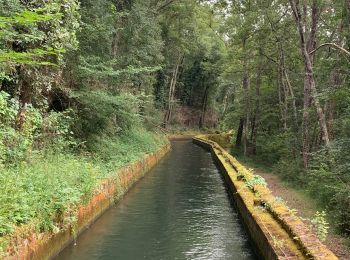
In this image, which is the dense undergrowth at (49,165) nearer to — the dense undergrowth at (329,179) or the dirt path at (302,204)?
the dirt path at (302,204)

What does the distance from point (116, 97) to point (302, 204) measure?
7643mm

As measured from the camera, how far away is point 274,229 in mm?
8672

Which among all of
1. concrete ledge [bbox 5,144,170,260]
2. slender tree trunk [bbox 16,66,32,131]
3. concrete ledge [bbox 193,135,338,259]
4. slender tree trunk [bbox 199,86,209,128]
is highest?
slender tree trunk [bbox 199,86,209,128]

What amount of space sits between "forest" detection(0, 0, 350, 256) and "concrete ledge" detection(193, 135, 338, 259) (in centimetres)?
163

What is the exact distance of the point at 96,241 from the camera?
9.91 m

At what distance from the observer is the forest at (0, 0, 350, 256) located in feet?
28.8

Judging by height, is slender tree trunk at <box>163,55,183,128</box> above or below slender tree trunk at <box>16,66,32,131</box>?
above

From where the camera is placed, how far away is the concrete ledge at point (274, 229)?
7.12m

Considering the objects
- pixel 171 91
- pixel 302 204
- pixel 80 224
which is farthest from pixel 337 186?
pixel 171 91

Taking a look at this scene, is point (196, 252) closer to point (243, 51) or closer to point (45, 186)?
point (45, 186)

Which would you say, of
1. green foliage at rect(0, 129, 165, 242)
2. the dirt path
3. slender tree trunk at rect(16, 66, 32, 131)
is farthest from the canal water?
slender tree trunk at rect(16, 66, 32, 131)

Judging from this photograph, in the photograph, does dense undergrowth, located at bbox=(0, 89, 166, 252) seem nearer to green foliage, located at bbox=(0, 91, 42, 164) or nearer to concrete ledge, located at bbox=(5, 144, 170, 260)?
green foliage, located at bbox=(0, 91, 42, 164)

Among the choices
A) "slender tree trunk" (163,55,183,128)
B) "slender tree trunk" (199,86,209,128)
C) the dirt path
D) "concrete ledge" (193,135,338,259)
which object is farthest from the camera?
"slender tree trunk" (199,86,209,128)

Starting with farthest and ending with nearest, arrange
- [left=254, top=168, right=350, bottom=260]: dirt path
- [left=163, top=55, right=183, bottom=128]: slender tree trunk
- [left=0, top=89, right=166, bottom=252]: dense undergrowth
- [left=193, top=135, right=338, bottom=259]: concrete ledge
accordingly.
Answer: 1. [left=163, top=55, right=183, bottom=128]: slender tree trunk
2. [left=254, top=168, right=350, bottom=260]: dirt path
3. [left=0, top=89, right=166, bottom=252]: dense undergrowth
4. [left=193, top=135, right=338, bottom=259]: concrete ledge
